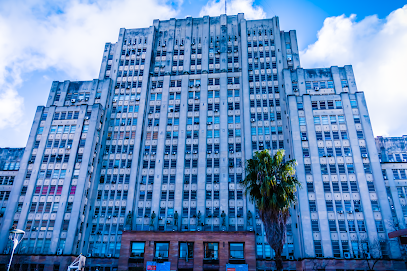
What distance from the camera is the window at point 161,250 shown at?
55.2m

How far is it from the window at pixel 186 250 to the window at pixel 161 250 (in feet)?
7.97

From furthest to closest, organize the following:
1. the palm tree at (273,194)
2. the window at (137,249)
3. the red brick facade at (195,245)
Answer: the window at (137,249) < the red brick facade at (195,245) < the palm tree at (273,194)

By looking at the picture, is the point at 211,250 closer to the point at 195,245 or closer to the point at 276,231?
the point at 195,245

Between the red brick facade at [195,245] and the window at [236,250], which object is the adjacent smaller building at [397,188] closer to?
the red brick facade at [195,245]

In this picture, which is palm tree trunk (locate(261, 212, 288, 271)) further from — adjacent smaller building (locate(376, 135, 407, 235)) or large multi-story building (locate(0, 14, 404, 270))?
adjacent smaller building (locate(376, 135, 407, 235))

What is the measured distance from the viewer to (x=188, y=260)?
178 feet

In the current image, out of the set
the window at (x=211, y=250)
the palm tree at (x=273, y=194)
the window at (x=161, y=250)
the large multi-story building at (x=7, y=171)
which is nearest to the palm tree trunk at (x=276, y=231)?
the palm tree at (x=273, y=194)

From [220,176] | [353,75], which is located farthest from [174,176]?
[353,75]

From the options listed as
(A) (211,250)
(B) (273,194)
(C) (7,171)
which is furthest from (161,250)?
(C) (7,171)

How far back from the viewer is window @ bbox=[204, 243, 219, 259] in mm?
54594

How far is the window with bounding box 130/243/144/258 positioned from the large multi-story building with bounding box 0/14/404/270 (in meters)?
0.75

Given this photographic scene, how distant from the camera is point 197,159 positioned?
6762cm

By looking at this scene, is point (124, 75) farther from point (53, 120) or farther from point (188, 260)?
Answer: point (188, 260)

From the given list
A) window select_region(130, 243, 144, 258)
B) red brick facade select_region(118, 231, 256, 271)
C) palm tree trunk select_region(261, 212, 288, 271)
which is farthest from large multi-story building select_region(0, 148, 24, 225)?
palm tree trunk select_region(261, 212, 288, 271)
